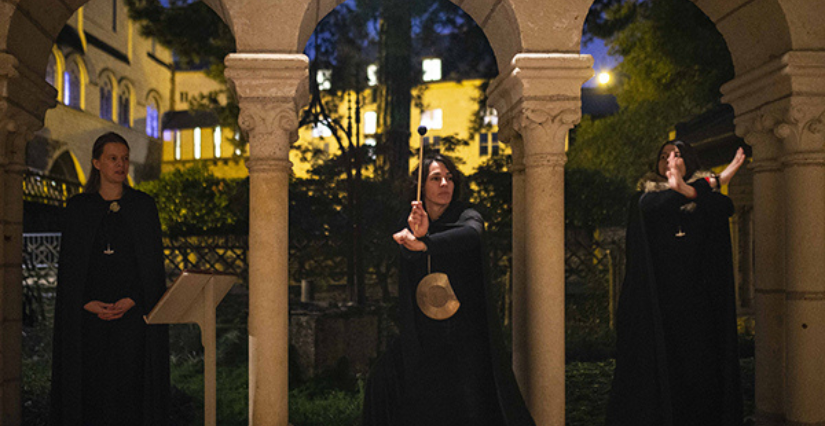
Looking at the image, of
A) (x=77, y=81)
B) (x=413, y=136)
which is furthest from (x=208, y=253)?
(x=77, y=81)

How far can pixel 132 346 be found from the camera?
3852 millimetres

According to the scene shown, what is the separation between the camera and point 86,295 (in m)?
3.82

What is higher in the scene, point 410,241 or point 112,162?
point 112,162

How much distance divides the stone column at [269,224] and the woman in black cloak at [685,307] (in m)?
2.27

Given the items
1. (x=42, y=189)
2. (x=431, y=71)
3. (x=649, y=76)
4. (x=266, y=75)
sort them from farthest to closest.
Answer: (x=42, y=189)
(x=649, y=76)
(x=431, y=71)
(x=266, y=75)

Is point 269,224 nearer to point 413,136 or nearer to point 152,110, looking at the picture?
point 413,136

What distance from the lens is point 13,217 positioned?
4.12 metres

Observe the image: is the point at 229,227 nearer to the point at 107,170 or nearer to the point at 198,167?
the point at 198,167

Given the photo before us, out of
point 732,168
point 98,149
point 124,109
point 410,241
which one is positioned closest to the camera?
point 410,241

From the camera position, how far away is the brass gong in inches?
138

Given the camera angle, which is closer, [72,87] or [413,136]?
[413,136]

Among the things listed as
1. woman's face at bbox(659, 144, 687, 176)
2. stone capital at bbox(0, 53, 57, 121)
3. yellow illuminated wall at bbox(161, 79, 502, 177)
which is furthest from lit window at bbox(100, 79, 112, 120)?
woman's face at bbox(659, 144, 687, 176)

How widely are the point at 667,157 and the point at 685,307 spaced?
0.97m

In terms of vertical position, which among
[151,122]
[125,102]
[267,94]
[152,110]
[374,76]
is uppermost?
[152,110]
